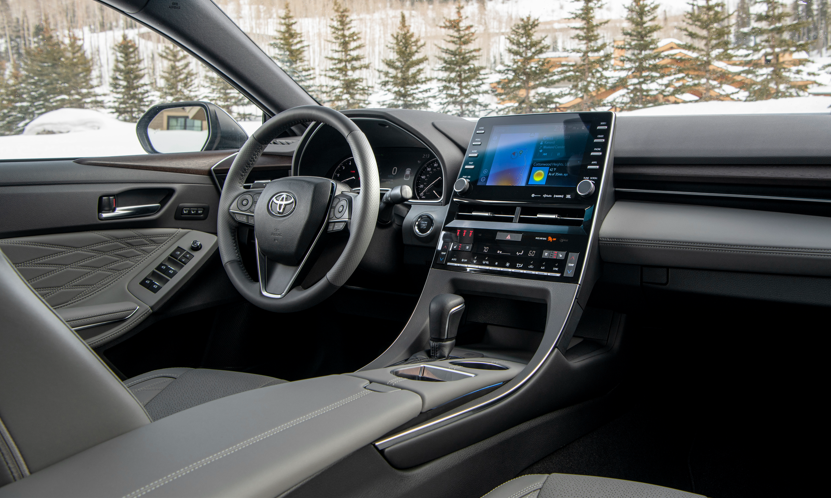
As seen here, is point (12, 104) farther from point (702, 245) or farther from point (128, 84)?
point (702, 245)

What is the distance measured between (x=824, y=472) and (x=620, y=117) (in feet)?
4.41

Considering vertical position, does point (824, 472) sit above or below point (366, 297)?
below

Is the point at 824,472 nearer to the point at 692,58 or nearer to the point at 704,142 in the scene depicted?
the point at 704,142

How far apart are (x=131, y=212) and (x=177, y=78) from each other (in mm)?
626

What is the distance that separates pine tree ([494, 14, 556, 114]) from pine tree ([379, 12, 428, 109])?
0.39 metres

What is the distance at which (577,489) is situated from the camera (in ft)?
3.12

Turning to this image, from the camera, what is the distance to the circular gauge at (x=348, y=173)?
92.4 inches

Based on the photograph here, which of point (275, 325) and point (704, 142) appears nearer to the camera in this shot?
point (704, 142)

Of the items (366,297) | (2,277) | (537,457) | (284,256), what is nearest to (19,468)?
(2,277)

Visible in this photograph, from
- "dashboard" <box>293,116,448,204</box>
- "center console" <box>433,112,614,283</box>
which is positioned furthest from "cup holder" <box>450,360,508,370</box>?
"dashboard" <box>293,116,448,204</box>

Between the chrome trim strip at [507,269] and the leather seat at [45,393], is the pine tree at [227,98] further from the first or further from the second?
the leather seat at [45,393]

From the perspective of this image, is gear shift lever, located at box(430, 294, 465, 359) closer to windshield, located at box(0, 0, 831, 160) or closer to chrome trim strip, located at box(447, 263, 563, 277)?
chrome trim strip, located at box(447, 263, 563, 277)

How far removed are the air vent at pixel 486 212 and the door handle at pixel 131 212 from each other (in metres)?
1.23

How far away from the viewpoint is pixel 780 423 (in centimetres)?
207
